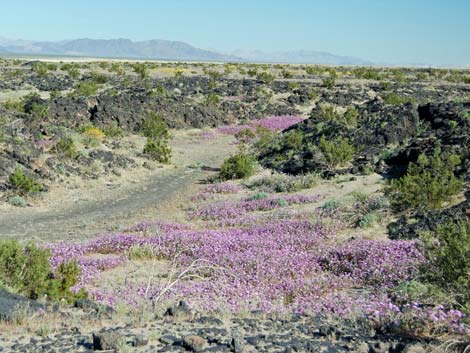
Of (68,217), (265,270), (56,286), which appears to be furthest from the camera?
(68,217)

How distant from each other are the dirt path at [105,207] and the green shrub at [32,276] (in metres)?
5.22

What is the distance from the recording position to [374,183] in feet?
60.5

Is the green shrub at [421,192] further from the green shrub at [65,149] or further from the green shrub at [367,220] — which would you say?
the green shrub at [65,149]

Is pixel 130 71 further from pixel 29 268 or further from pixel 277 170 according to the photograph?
pixel 29 268

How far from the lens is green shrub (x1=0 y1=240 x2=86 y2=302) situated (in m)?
8.45

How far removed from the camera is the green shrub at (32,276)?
332 inches

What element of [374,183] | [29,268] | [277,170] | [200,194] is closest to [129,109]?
[277,170]

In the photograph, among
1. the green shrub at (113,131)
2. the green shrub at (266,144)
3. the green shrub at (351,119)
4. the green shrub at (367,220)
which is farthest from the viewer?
the green shrub at (113,131)

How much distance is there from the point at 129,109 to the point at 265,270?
26.5 m

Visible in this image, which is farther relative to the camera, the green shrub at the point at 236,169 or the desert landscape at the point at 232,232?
the green shrub at the point at 236,169

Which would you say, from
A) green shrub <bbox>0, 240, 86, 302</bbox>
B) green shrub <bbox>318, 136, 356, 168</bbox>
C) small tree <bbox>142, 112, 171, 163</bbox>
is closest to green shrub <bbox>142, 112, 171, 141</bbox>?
small tree <bbox>142, 112, 171, 163</bbox>

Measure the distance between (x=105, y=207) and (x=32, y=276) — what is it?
10.7m

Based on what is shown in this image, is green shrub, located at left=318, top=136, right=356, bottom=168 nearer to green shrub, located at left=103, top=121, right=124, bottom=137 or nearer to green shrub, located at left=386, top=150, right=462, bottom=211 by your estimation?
green shrub, located at left=386, top=150, right=462, bottom=211

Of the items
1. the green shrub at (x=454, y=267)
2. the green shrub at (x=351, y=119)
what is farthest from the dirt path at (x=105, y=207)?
the green shrub at (x=454, y=267)
